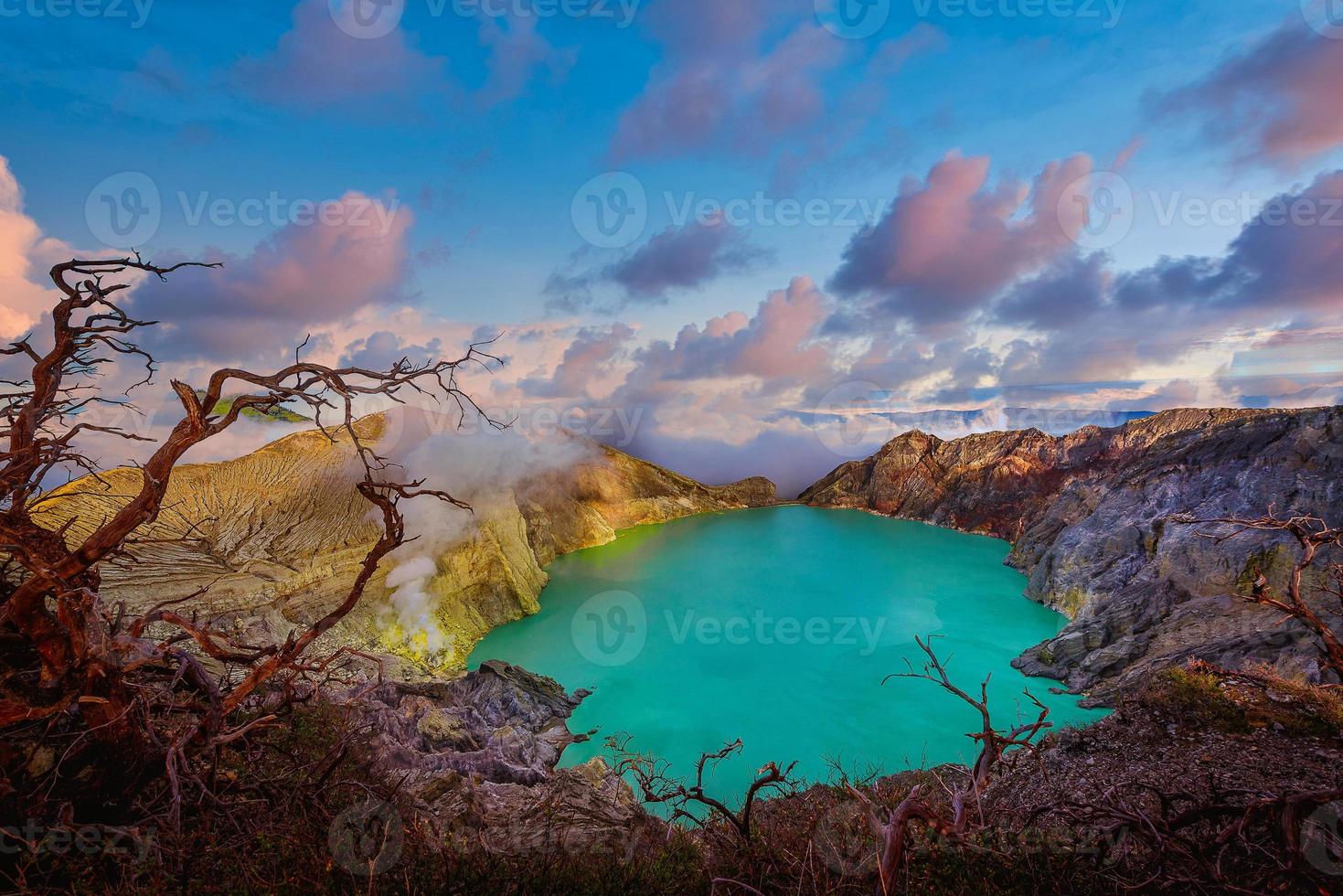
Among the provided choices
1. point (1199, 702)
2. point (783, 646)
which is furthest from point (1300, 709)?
point (783, 646)

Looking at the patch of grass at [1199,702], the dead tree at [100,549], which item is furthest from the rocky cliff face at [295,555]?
the patch of grass at [1199,702]

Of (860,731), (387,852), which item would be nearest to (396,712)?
(387,852)

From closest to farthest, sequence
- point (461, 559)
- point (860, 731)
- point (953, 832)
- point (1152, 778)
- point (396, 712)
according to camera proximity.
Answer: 1. point (953, 832)
2. point (1152, 778)
3. point (396, 712)
4. point (860, 731)
5. point (461, 559)

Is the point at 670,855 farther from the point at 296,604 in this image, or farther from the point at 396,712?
the point at 296,604

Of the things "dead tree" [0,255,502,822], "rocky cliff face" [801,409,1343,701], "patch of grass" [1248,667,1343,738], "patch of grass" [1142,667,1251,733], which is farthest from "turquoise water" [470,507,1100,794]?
"dead tree" [0,255,502,822]

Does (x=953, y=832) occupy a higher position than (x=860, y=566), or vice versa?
(x=953, y=832)

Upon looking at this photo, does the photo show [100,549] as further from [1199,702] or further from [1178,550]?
[1178,550]

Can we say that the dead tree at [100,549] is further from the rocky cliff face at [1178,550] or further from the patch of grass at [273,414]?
the rocky cliff face at [1178,550]

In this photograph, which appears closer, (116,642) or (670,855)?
(116,642)
